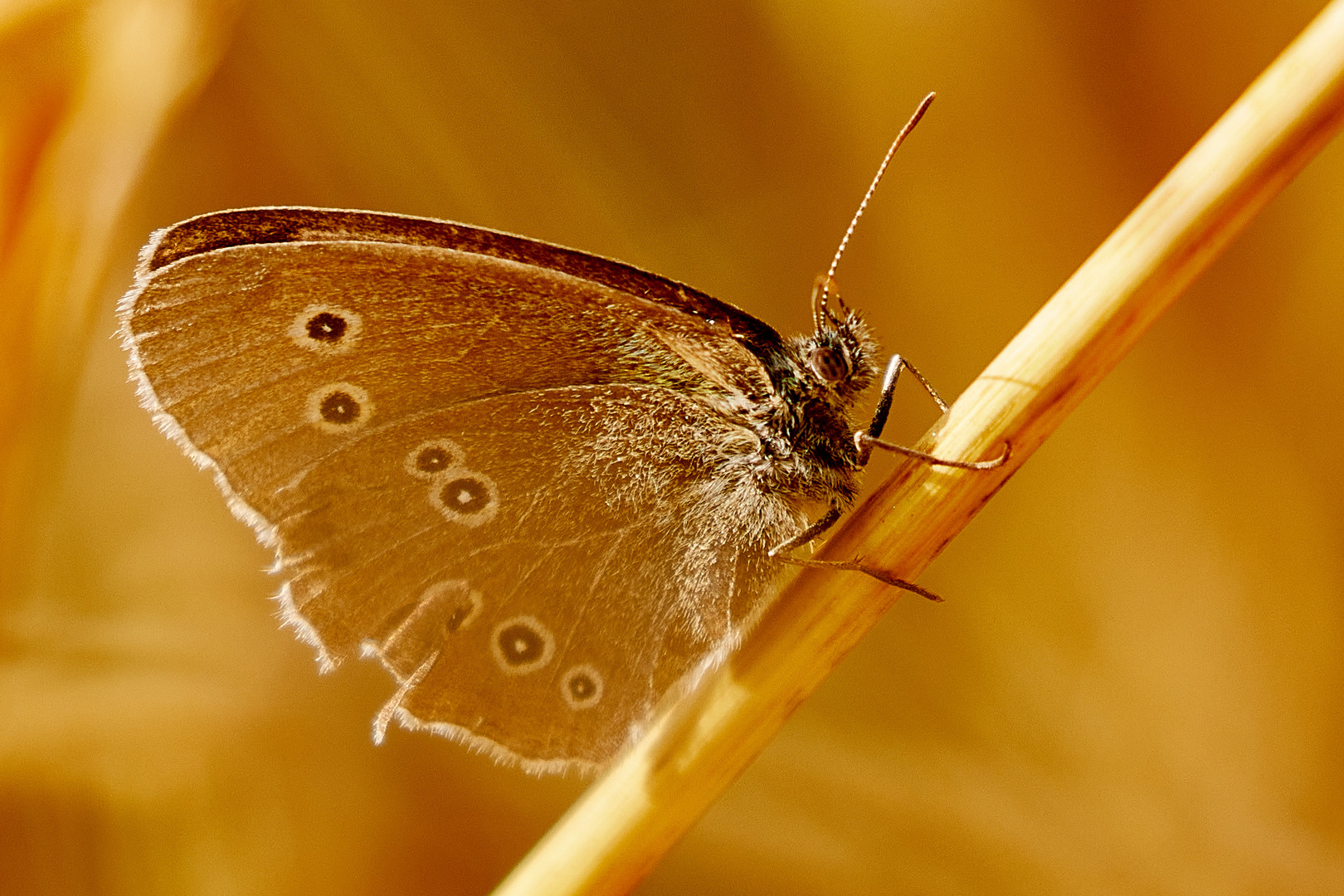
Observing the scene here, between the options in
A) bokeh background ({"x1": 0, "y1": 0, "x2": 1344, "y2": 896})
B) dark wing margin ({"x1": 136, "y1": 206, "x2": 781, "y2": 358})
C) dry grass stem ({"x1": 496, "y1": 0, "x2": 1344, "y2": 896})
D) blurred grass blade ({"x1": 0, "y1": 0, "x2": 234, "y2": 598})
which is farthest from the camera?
bokeh background ({"x1": 0, "y1": 0, "x2": 1344, "y2": 896})

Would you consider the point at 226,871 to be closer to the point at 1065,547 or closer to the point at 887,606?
the point at 887,606

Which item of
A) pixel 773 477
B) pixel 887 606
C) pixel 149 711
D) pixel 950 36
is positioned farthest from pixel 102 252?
pixel 950 36

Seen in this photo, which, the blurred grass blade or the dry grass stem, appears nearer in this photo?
the dry grass stem

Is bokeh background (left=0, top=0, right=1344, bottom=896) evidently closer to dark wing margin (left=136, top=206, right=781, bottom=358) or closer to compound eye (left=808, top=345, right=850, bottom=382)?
dark wing margin (left=136, top=206, right=781, bottom=358)

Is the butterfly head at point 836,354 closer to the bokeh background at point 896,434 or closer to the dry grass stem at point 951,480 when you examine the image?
the dry grass stem at point 951,480

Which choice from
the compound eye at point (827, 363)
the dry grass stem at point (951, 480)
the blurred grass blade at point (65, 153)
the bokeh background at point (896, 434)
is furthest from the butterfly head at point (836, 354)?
the blurred grass blade at point (65, 153)

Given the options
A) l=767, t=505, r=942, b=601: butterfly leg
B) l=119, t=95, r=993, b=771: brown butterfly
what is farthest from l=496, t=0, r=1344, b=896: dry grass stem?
l=119, t=95, r=993, b=771: brown butterfly

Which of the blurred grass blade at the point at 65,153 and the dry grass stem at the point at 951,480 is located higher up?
the blurred grass blade at the point at 65,153
